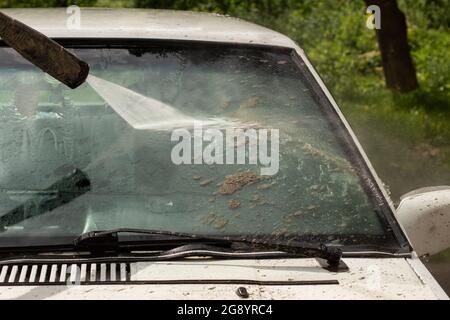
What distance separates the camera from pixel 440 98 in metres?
10.1

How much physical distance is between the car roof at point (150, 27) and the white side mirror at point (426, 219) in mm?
731

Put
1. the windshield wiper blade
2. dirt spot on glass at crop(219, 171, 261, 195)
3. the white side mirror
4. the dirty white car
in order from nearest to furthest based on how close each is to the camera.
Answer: the dirty white car
the windshield wiper blade
dirt spot on glass at crop(219, 171, 261, 195)
the white side mirror

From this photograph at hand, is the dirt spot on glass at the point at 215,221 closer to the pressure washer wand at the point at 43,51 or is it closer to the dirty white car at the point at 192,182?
the dirty white car at the point at 192,182

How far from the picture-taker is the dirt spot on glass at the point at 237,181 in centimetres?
306

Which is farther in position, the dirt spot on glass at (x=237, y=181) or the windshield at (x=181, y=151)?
the dirt spot on glass at (x=237, y=181)

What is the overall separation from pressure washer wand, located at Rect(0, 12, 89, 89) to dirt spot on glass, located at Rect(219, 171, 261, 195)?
0.58 metres

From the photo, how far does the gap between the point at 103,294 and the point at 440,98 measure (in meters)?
8.10

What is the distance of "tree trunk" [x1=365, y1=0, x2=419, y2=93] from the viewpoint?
9.94 metres

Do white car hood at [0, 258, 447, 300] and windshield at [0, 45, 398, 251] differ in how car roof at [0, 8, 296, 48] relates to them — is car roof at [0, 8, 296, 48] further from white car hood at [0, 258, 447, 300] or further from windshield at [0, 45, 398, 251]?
white car hood at [0, 258, 447, 300]

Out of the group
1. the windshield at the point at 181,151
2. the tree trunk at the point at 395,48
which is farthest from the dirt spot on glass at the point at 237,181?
the tree trunk at the point at 395,48
